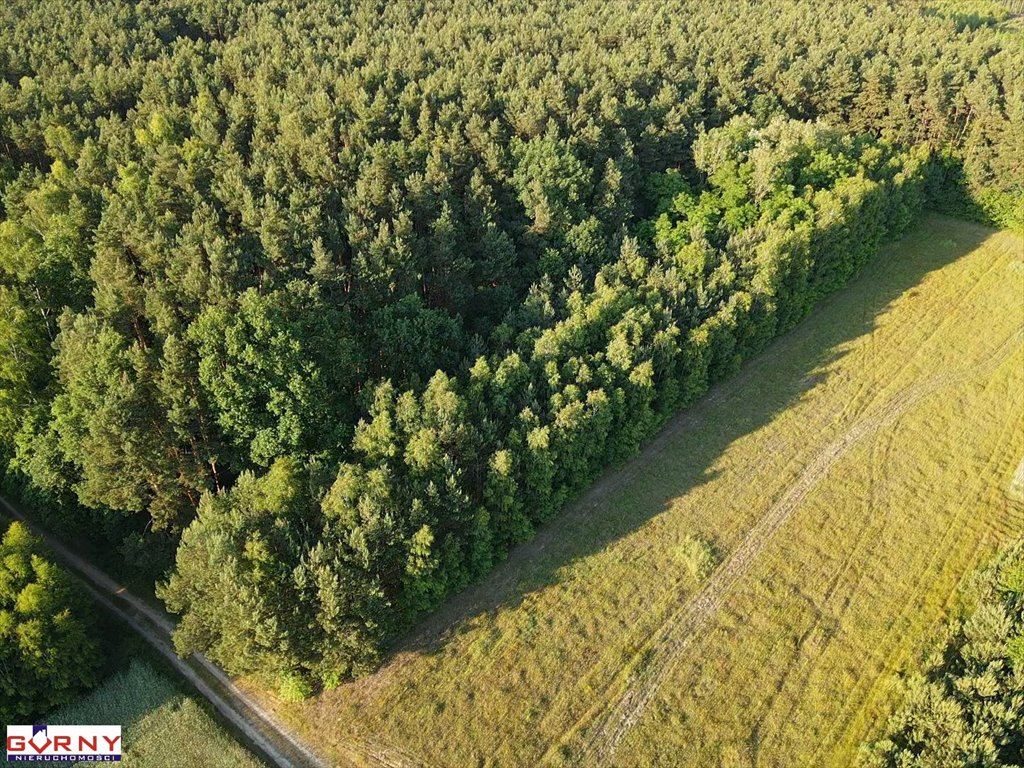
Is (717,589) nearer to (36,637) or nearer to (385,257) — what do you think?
(385,257)

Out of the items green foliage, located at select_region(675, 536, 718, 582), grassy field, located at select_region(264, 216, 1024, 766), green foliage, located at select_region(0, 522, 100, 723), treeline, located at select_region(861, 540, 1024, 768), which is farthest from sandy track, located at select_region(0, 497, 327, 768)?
treeline, located at select_region(861, 540, 1024, 768)

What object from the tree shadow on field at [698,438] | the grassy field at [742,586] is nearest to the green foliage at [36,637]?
the grassy field at [742,586]

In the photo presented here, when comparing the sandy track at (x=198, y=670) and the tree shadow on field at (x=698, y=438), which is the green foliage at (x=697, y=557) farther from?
the sandy track at (x=198, y=670)

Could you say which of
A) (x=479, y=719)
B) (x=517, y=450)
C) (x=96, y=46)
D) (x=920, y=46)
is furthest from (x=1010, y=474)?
(x=96, y=46)

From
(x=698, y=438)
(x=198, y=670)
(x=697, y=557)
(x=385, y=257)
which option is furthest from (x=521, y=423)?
(x=198, y=670)

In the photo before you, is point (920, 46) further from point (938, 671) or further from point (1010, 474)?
point (938, 671)

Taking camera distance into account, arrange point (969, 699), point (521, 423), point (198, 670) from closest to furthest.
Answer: point (969, 699) < point (198, 670) < point (521, 423)
